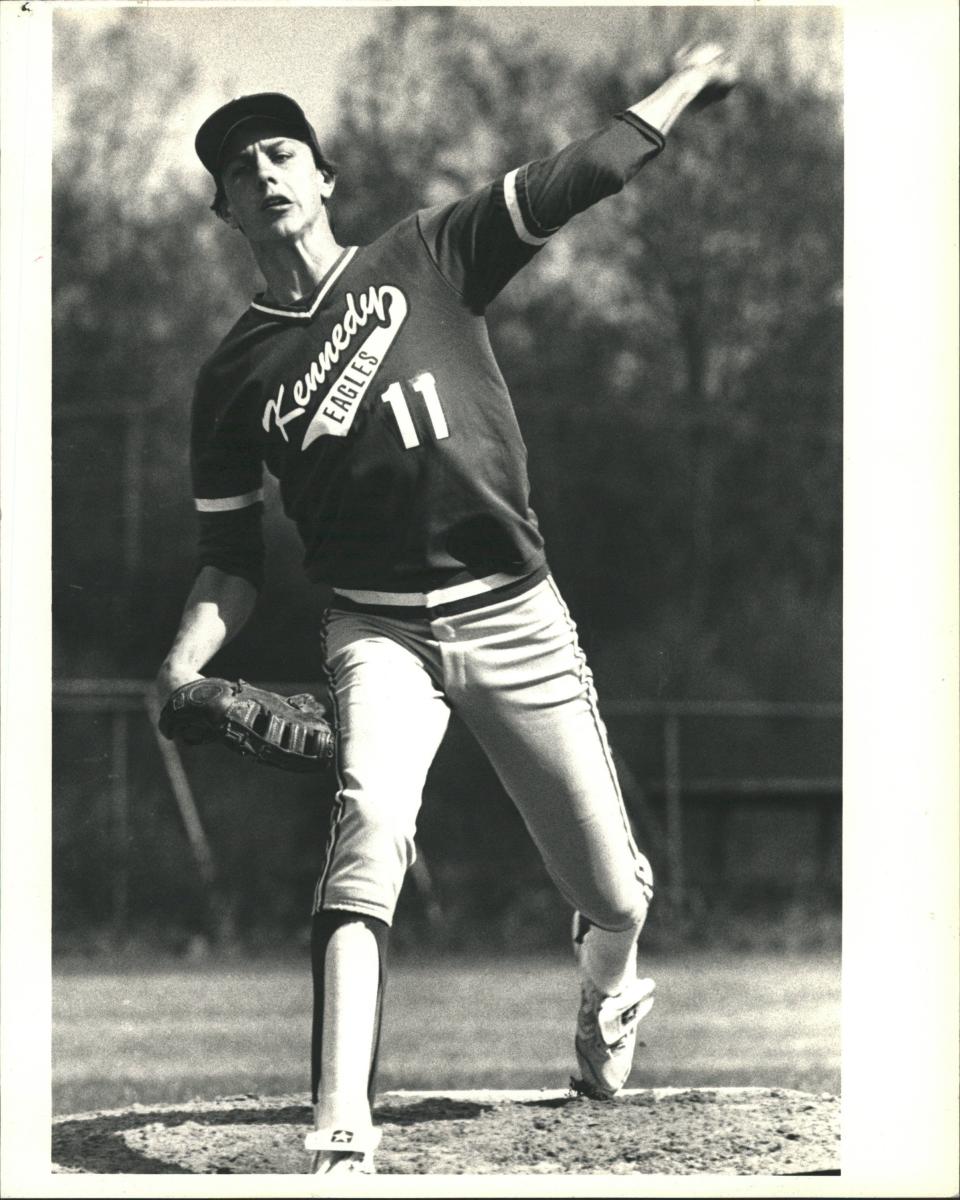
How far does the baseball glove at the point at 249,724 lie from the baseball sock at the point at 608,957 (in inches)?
32.5

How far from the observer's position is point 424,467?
14.0ft

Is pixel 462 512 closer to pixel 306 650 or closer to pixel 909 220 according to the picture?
pixel 909 220

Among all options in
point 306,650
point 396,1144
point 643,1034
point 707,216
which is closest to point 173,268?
point 306,650

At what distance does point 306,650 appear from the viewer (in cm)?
1040

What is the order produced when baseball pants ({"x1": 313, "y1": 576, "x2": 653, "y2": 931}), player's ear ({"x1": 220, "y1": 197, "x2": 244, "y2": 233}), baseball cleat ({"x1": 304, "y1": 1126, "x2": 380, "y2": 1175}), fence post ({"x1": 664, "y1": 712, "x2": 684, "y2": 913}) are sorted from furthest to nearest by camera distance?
fence post ({"x1": 664, "y1": 712, "x2": 684, "y2": 913}), player's ear ({"x1": 220, "y1": 197, "x2": 244, "y2": 233}), baseball pants ({"x1": 313, "y1": 576, "x2": 653, "y2": 931}), baseball cleat ({"x1": 304, "y1": 1126, "x2": 380, "y2": 1175})

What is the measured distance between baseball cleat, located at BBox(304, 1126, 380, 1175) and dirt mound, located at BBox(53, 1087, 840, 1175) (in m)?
0.28

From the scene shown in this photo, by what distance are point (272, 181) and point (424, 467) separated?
805 millimetres

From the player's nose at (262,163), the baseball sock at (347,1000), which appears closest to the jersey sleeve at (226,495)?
the player's nose at (262,163)

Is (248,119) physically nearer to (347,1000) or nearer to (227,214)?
(227,214)

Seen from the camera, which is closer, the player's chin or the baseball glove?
the baseball glove

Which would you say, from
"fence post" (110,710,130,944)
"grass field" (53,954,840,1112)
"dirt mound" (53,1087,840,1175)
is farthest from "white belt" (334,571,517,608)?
"fence post" (110,710,130,944)

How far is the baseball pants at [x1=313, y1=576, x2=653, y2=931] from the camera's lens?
4.08 meters

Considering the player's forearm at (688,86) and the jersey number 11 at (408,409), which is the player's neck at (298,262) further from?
the player's forearm at (688,86)

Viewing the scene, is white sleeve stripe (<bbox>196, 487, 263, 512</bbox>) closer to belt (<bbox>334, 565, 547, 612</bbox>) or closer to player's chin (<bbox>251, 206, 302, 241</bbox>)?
belt (<bbox>334, 565, 547, 612</bbox>)
